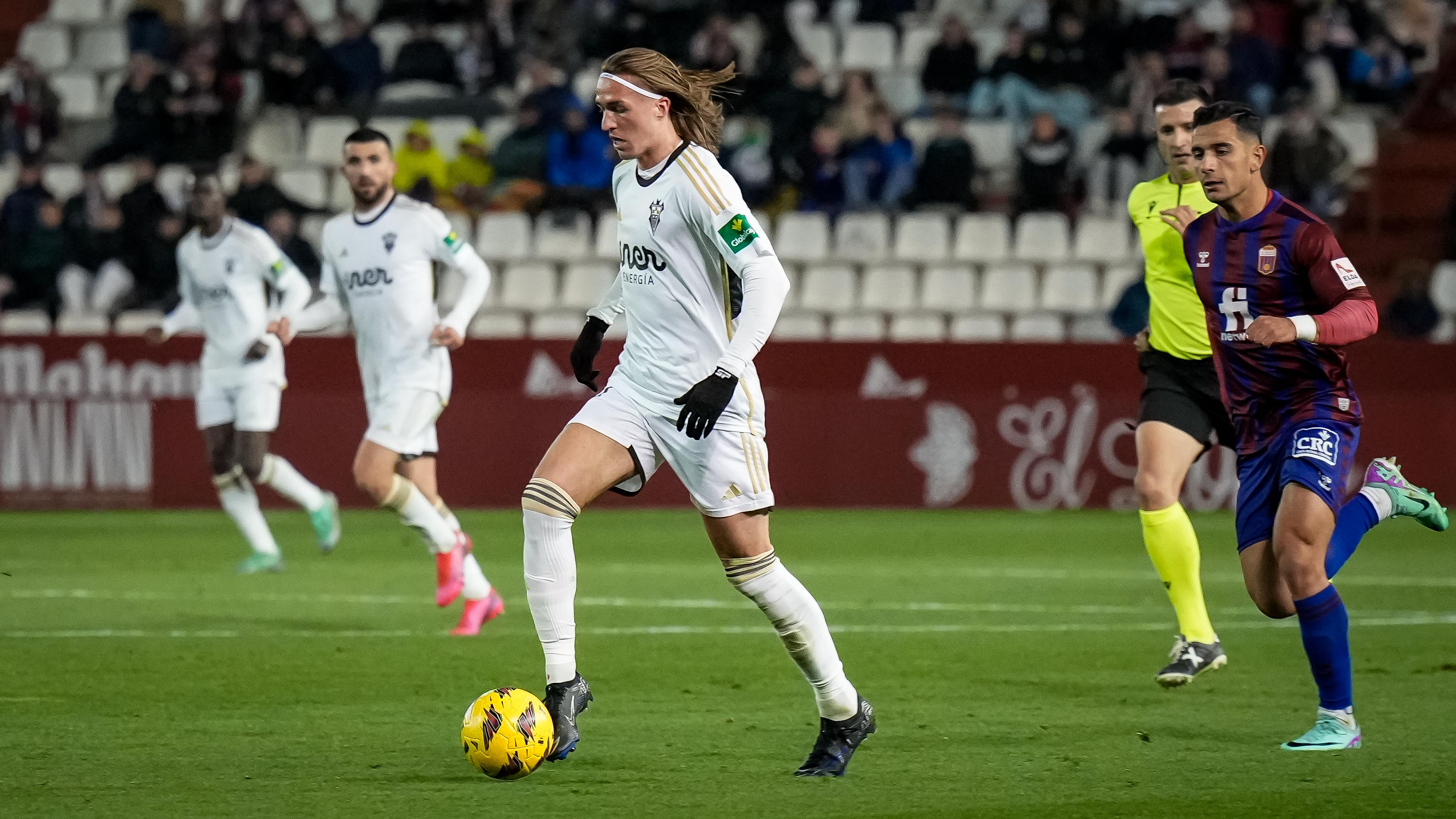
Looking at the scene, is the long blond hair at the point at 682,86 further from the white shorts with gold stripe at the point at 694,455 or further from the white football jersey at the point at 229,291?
the white football jersey at the point at 229,291

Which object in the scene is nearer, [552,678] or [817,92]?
[552,678]

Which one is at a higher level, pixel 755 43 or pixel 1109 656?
pixel 755 43

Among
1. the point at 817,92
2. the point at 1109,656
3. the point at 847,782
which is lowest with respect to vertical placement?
the point at 1109,656

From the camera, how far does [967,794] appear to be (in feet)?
18.5

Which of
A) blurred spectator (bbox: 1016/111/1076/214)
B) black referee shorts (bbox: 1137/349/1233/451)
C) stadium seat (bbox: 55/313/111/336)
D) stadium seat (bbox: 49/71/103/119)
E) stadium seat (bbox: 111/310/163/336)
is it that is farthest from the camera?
stadium seat (bbox: 49/71/103/119)

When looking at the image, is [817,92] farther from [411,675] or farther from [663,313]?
[663,313]

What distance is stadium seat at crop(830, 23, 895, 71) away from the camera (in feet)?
71.1

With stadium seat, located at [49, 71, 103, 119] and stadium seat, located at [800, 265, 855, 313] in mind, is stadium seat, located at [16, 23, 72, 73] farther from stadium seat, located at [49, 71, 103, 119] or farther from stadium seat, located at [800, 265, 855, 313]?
stadium seat, located at [800, 265, 855, 313]

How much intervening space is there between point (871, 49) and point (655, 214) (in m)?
16.1

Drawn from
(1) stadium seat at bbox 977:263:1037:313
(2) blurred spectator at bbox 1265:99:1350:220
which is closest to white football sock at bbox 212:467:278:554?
(1) stadium seat at bbox 977:263:1037:313

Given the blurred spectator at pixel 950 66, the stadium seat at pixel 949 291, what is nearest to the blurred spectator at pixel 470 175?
the stadium seat at pixel 949 291

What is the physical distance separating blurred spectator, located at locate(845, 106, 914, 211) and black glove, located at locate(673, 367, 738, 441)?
14.2m

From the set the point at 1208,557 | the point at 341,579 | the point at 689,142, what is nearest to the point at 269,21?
Answer: the point at 341,579

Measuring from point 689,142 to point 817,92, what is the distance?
13.8m
